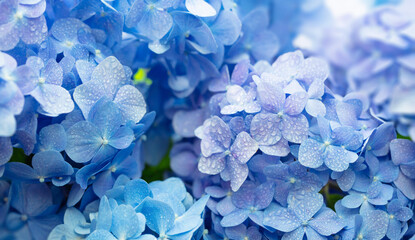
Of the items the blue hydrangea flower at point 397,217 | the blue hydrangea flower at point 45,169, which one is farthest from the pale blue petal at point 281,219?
the blue hydrangea flower at point 45,169

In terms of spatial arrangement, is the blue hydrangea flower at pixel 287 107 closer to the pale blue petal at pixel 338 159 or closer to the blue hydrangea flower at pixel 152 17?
the pale blue petal at pixel 338 159


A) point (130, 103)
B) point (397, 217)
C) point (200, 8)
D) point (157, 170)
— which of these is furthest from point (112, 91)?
point (397, 217)

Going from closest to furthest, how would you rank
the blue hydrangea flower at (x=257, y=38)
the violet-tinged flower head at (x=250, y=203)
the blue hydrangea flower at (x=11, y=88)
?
the blue hydrangea flower at (x=11, y=88), the violet-tinged flower head at (x=250, y=203), the blue hydrangea flower at (x=257, y=38)

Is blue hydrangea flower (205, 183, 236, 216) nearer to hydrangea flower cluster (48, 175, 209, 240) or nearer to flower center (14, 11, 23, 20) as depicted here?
hydrangea flower cluster (48, 175, 209, 240)

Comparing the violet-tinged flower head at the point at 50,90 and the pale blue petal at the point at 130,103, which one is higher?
the violet-tinged flower head at the point at 50,90

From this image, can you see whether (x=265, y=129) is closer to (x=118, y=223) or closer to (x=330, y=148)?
(x=330, y=148)

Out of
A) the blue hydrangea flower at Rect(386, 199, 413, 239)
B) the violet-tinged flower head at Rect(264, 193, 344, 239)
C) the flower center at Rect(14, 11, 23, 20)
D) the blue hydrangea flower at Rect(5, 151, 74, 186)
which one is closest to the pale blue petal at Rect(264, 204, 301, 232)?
the violet-tinged flower head at Rect(264, 193, 344, 239)

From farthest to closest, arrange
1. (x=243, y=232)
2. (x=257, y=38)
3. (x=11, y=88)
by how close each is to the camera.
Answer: (x=257, y=38) < (x=243, y=232) < (x=11, y=88)
